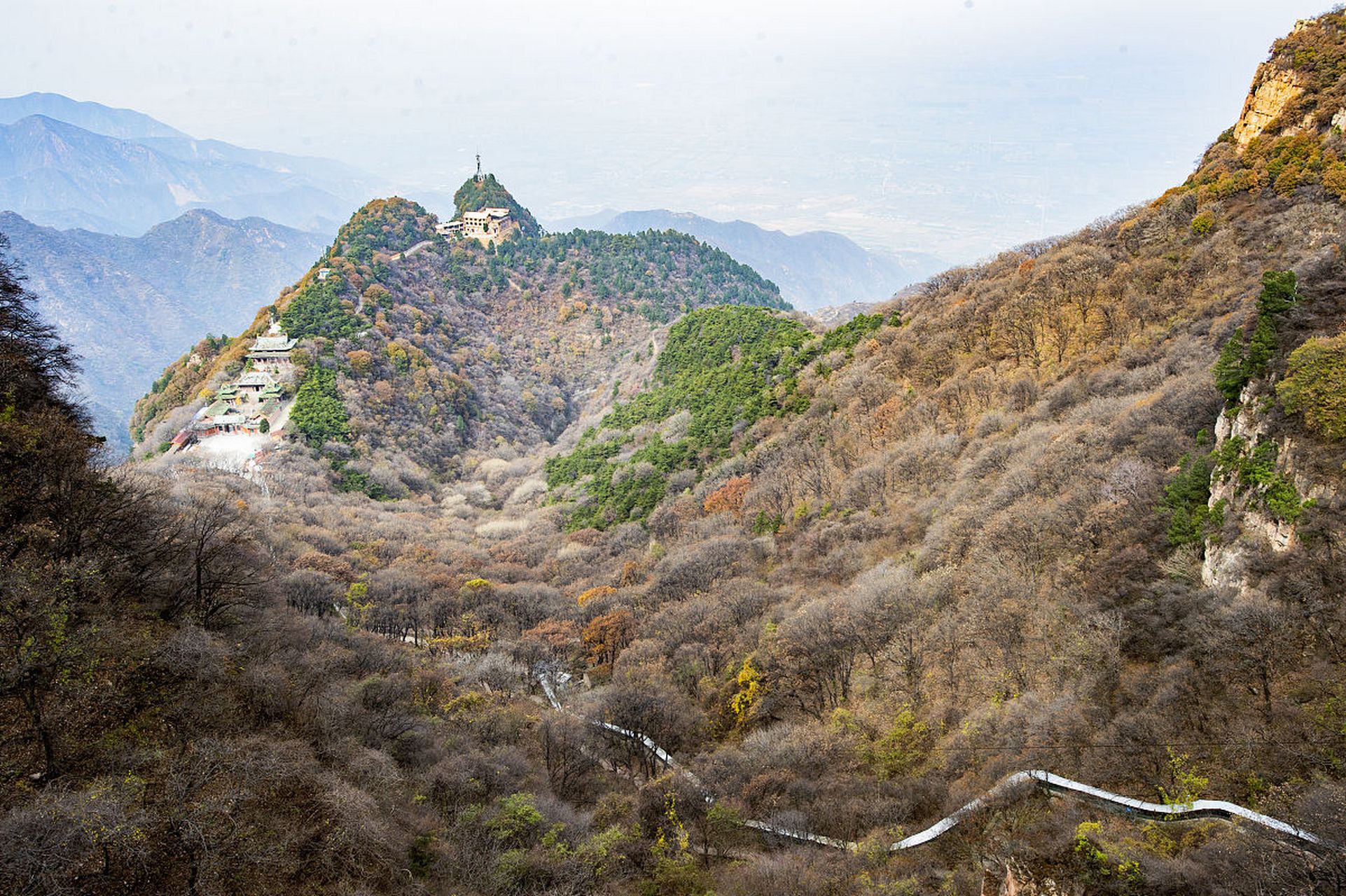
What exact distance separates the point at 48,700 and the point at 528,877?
11.7 m

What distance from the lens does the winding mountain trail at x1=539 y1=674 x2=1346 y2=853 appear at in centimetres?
1286

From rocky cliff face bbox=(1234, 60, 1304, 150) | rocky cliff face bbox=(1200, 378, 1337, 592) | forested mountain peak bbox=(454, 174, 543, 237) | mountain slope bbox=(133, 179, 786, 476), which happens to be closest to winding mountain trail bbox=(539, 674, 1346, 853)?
rocky cliff face bbox=(1200, 378, 1337, 592)

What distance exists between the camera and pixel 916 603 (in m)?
26.9

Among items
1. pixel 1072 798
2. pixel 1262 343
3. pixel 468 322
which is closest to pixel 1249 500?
pixel 1262 343

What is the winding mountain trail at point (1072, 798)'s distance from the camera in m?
12.9

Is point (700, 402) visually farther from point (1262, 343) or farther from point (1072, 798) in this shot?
point (1072, 798)

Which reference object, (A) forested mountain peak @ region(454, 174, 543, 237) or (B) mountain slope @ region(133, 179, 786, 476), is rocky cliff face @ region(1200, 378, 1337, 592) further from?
(A) forested mountain peak @ region(454, 174, 543, 237)

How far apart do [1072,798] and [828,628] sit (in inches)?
446

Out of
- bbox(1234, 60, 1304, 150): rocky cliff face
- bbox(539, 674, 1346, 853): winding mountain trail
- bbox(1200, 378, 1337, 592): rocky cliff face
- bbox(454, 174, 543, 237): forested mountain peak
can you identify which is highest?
bbox(454, 174, 543, 237): forested mountain peak

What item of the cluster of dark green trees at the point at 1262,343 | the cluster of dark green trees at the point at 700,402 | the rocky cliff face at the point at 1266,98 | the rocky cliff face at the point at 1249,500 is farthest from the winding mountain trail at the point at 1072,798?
the rocky cliff face at the point at 1266,98

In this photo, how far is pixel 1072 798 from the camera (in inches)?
664

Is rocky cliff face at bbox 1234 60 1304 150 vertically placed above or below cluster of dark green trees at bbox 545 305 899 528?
above

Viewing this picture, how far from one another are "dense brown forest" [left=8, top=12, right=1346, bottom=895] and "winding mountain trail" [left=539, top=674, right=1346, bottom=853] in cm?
25

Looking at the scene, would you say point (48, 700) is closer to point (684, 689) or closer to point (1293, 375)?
point (684, 689)
